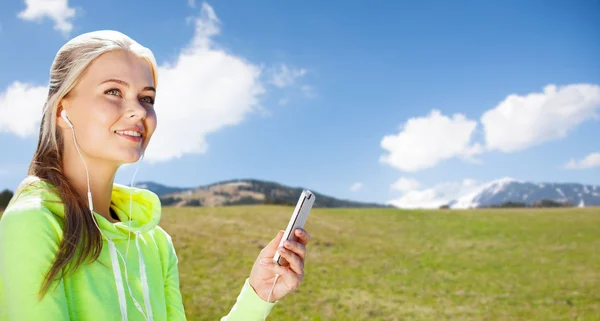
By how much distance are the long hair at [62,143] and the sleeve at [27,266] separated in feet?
0.29

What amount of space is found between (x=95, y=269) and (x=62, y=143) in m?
0.53

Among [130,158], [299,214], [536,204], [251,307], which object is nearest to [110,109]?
[130,158]

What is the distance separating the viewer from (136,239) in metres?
1.97

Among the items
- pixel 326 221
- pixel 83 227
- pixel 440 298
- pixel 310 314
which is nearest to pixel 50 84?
pixel 83 227

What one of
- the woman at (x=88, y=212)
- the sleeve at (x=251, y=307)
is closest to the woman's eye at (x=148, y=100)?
the woman at (x=88, y=212)

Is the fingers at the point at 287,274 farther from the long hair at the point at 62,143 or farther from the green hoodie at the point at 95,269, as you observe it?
the long hair at the point at 62,143

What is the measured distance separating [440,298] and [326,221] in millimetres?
15994

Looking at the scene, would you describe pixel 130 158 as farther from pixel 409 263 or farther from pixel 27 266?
pixel 409 263

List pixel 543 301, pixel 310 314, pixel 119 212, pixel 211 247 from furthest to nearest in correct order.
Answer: pixel 211 247
pixel 543 301
pixel 310 314
pixel 119 212

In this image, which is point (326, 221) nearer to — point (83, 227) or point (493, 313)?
point (493, 313)

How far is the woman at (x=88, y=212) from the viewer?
150 cm

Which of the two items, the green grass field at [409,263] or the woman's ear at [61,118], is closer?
the woman's ear at [61,118]

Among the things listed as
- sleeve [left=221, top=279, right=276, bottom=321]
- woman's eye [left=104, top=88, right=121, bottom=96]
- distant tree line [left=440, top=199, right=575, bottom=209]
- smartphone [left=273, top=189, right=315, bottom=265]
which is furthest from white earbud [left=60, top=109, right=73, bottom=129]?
distant tree line [left=440, top=199, right=575, bottom=209]

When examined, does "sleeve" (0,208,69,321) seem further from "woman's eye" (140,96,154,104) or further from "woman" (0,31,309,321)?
"woman's eye" (140,96,154,104)
